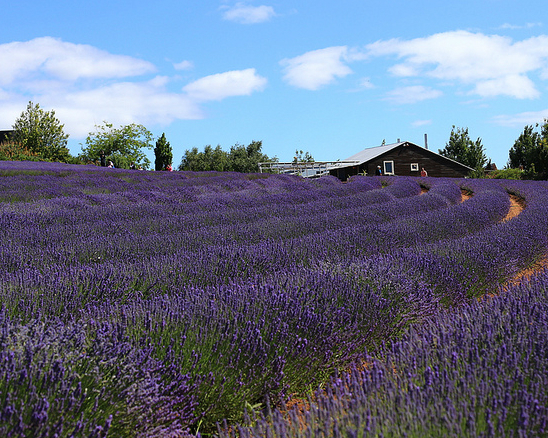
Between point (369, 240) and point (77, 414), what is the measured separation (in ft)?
13.2

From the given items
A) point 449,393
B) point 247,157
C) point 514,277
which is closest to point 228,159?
point 247,157

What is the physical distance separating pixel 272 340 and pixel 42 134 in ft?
137

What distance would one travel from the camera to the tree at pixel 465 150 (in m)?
38.2

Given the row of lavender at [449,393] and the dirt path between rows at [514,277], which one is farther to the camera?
the dirt path between rows at [514,277]

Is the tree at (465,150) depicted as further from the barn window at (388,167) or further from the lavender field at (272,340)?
the lavender field at (272,340)

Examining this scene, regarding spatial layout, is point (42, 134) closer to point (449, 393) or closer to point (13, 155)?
point (13, 155)

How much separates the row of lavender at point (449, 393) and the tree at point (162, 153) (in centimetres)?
3885

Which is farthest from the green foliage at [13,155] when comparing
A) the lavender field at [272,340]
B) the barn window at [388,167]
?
the lavender field at [272,340]

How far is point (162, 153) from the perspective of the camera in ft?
131

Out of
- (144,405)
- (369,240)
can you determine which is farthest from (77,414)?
(369,240)

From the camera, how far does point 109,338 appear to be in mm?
2318

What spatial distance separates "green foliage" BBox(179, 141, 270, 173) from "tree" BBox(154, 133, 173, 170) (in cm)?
343

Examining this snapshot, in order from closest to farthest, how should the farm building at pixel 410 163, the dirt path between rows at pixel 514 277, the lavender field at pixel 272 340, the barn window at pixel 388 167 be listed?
the lavender field at pixel 272 340, the dirt path between rows at pixel 514 277, the farm building at pixel 410 163, the barn window at pixel 388 167

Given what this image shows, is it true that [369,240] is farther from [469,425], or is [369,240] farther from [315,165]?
[315,165]
